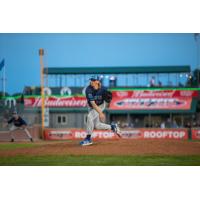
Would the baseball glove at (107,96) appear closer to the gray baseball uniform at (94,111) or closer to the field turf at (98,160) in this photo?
the gray baseball uniform at (94,111)

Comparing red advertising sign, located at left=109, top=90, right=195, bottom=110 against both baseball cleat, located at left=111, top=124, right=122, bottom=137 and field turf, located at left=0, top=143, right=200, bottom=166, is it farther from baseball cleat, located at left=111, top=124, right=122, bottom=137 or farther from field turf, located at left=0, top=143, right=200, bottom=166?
field turf, located at left=0, top=143, right=200, bottom=166

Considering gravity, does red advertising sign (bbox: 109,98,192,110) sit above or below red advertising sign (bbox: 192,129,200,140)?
above

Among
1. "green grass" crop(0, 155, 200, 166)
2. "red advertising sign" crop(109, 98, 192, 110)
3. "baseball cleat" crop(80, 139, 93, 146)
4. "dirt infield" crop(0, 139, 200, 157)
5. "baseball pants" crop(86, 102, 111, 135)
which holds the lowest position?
"green grass" crop(0, 155, 200, 166)

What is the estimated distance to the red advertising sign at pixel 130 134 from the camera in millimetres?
17578

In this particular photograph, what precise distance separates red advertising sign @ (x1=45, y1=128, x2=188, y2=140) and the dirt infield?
467 millimetres

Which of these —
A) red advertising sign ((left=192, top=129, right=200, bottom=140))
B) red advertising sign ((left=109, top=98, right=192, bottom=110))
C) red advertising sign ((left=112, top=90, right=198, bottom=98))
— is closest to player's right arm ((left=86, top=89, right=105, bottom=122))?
red advertising sign ((left=109, top=98, right=192, bottom=110))

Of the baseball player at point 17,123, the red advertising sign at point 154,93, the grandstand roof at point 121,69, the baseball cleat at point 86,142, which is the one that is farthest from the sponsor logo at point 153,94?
the baseball player at point 17,123

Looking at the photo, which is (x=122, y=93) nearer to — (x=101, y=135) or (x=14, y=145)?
(x=101, y=135)

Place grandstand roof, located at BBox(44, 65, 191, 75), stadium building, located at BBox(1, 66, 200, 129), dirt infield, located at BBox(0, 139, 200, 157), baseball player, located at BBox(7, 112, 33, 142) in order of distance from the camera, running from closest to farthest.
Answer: dirt infield, located at BBox(0, 139, 200, 157) < grandstand roof, located at BBox(44, 65, 191, 75) < stadium building, located at BBox(1, 66, 200, 129) < baseball player, located at BBox(7, 112, 33, 142)

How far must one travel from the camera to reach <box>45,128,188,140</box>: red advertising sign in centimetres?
1758

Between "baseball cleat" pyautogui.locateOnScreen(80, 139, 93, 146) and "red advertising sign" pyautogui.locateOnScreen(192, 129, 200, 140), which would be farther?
"red advertising sign" pyautogui.locateOnScreen(192, 129, 200, 140)

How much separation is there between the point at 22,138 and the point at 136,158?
3.90m
